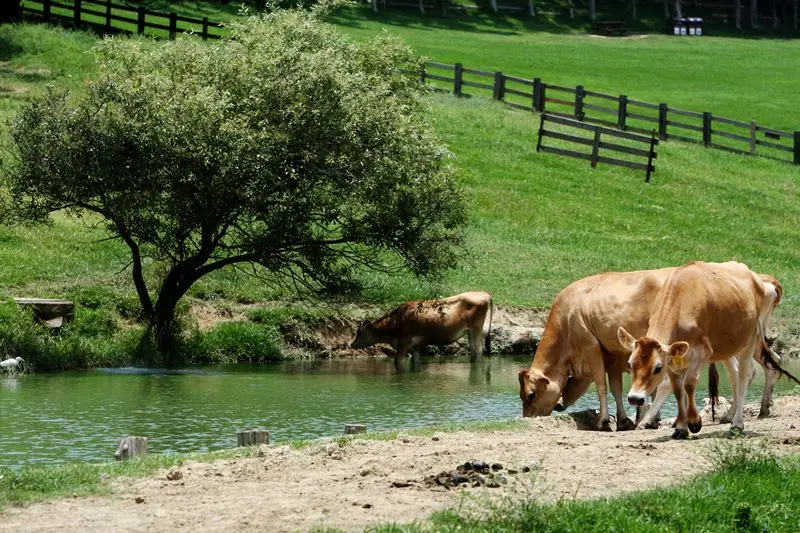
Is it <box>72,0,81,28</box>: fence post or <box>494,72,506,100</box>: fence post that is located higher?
<box>72,0,81,28</box>: fence post

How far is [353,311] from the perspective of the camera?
28484mm

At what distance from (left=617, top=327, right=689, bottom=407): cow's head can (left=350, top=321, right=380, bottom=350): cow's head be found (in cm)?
1307

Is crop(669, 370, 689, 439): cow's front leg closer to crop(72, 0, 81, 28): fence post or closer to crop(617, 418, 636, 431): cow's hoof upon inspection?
crop(617, 418, 636, 431): cow's hoof

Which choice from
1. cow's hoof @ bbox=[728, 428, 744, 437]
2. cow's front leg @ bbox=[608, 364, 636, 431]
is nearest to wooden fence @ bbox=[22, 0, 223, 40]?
cow's front leg @ bbox=[608, 364, 636, 431]

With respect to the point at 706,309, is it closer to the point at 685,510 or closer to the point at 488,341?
the point at 685,510

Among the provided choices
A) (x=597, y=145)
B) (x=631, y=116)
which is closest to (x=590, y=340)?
(x=597, y=145)

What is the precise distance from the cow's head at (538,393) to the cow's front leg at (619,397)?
0.76 m

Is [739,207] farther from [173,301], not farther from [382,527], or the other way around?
[382,527]

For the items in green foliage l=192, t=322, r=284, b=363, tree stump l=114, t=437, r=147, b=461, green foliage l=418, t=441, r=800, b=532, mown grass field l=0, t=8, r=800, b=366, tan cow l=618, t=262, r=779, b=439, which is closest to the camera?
green foliage l=418, t=441, r=800, b=532

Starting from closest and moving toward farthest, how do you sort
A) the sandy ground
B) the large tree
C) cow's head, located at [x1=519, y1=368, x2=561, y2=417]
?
the sandy ground, cow's head, located at [x1=519, y1=368, x2=561, y2=417], the large tree

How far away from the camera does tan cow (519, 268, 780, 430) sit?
54.3 ft

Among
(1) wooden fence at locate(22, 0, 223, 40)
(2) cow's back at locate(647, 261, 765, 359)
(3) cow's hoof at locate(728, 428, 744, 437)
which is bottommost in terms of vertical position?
(3) cow's hoof at locate(728, 428, 744, 437)

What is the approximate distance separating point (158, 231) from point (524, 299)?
8809 millimetres

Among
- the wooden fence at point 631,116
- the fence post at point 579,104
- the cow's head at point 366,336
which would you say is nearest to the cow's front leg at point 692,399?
the cow's head at point 366,336
